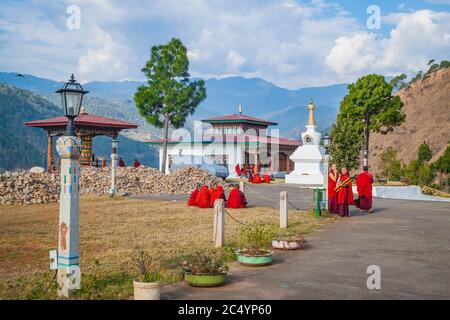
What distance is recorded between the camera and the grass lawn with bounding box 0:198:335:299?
7.40 m

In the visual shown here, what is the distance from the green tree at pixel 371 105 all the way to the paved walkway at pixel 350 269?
33.7 meters

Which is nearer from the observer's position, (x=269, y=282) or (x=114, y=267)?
(x=269, y=282)

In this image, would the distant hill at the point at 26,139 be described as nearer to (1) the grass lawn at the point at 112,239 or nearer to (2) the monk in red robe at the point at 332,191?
(1) the grass lawn at the point at 112,239

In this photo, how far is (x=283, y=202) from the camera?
13.5 metres

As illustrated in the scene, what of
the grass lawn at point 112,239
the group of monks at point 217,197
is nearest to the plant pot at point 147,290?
the grass lawn at point 112,239

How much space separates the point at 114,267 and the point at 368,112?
4206 cm

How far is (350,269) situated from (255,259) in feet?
5.46

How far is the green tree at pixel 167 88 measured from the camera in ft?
137

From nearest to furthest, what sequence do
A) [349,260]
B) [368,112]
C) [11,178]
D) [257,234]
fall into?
[349,260], [257,234], [11,178], [368,112]

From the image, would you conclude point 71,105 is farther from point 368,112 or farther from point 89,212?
point 368,112

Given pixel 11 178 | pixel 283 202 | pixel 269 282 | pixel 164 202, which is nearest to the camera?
pixel 269 282

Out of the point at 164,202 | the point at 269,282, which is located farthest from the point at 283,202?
the point at 164,202

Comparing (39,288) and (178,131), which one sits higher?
(178,131)

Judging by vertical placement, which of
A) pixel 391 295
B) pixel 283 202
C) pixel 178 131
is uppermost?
pixel 178 131
